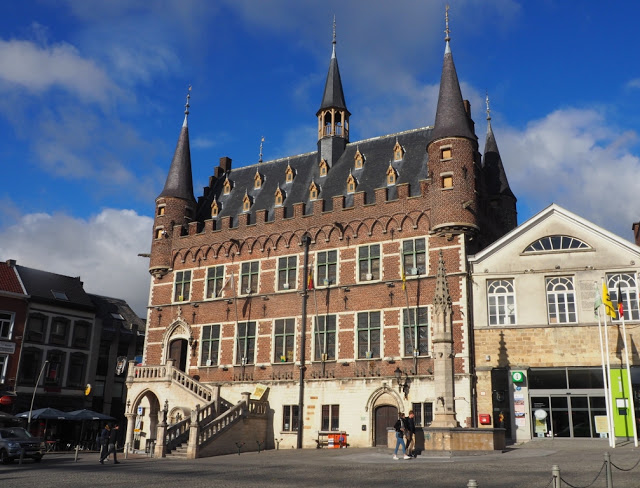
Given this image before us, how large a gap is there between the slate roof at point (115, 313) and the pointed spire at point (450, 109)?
30258mm

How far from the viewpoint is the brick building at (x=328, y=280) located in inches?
1177

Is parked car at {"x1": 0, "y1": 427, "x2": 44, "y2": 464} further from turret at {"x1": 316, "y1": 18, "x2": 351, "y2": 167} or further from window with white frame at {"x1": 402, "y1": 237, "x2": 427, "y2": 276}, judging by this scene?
turret at {"x1": 316, "y1": 18, "x2": 351, "y2": 167}

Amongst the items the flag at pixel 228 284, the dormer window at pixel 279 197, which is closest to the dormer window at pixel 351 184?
the dormer window at pixel 279 197

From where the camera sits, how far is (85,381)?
45.2 metres

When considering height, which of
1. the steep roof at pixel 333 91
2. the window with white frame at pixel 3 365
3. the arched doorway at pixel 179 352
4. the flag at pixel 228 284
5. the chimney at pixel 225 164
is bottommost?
the window with white frame at pixel 3 365

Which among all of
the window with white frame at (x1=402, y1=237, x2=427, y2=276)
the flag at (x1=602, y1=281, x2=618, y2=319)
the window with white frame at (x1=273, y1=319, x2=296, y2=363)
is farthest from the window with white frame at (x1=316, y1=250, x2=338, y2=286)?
the flag at (x1=602, y1=281, x2=618, y2=319)

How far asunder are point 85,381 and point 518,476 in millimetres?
37998

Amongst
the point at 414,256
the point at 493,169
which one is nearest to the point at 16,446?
the point at 414,256

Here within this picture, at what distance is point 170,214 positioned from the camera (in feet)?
129

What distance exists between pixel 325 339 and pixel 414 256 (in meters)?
6.35

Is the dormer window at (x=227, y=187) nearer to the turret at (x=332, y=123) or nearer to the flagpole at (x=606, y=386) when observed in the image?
the turret at (x=332, y=123)

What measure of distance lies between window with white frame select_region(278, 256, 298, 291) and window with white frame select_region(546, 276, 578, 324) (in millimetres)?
13362

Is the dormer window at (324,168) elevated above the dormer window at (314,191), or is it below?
above

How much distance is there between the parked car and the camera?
77.0 feet
